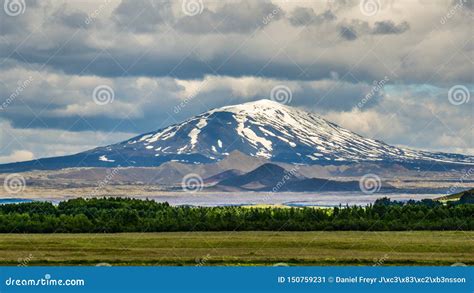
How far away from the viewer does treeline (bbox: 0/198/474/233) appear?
325 feet

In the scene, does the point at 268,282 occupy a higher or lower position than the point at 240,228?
lower

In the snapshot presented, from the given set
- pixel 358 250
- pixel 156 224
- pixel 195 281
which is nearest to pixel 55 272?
pixel 195 281

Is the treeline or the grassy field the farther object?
the treeline

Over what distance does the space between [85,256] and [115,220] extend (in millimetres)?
26968

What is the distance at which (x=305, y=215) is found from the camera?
104500 mm

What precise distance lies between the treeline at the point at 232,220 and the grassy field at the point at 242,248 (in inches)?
112

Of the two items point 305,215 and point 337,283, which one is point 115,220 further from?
point 337,283

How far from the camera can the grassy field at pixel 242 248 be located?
69875 millimetres

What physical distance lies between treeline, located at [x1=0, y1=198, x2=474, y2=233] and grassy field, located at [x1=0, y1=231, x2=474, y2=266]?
9.33 ft

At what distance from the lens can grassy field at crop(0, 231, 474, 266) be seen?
69875 mm

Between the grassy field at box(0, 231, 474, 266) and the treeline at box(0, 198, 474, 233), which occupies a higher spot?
the treeline at box(0, 198, 474, 233)

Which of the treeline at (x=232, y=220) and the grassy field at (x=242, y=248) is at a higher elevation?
the treeline at (x=232, y=220)

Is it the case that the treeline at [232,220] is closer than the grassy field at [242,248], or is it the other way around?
the grassy field at [242,248]

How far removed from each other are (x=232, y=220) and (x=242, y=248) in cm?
2097
